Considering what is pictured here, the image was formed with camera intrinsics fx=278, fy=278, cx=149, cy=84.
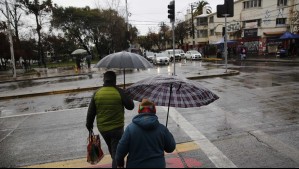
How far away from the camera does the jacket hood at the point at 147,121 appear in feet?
9.26

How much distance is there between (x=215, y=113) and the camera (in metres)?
8.23

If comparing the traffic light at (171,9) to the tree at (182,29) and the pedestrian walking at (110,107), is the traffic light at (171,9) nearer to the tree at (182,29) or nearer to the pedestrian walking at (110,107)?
the pedestrian walking at (110,107)

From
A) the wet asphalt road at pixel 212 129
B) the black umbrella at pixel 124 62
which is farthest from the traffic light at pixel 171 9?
the black umbrella at pixel 124 62

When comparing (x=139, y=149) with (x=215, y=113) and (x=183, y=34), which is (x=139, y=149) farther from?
(x=183, y=34)

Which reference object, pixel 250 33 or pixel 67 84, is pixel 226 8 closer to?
pixel 67 84

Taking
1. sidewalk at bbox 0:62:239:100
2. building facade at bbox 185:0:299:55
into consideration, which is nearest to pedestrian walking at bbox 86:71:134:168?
sidewalk at bbox 0:62:239:100

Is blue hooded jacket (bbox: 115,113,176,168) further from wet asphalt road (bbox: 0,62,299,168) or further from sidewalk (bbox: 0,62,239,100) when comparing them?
Result: sidewalk (bbox: 0,62,239,100)

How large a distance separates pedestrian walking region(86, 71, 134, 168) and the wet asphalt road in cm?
180

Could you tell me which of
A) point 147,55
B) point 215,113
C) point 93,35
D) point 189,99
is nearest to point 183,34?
point 93,35

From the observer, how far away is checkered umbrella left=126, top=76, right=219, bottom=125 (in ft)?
12.7

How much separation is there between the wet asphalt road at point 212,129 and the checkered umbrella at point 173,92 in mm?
1448

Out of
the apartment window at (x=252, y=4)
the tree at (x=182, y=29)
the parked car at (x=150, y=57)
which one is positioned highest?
the apartment window at (x=252, y=4)

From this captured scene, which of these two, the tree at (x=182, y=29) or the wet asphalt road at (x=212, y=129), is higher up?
the tree at (x=182, y=29)

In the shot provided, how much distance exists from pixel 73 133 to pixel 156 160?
14.9 feet
